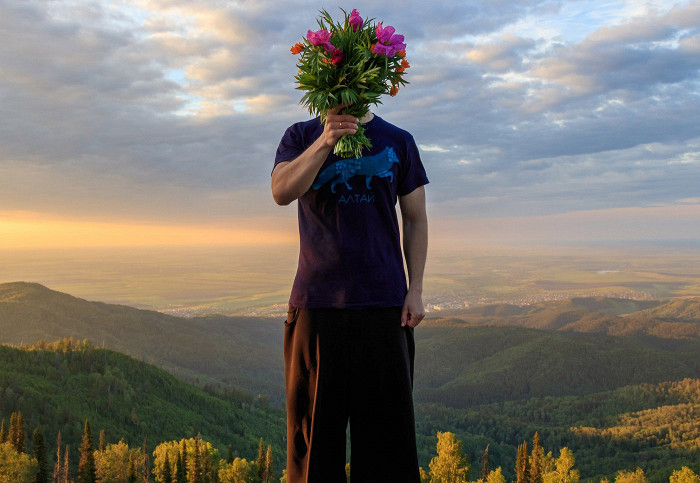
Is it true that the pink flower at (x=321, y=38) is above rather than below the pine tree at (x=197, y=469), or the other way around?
above

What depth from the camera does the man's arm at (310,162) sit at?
15.6 feet

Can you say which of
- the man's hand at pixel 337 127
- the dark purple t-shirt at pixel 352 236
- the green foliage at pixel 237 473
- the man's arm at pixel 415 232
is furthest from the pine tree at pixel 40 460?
the man's hand at pixel 337 127

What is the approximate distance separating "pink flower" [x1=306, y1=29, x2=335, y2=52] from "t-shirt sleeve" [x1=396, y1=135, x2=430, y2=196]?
1242 mm

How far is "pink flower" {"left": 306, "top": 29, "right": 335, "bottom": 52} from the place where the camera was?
4.91 m

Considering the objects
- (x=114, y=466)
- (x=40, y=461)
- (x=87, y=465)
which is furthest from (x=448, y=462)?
(x=114, y=466)

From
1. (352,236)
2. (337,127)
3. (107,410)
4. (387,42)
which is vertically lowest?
(107,410)

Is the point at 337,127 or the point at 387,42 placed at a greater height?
the point at 387,42

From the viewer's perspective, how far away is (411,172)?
5609 mm

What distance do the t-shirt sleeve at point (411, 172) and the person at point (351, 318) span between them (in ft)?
0.10

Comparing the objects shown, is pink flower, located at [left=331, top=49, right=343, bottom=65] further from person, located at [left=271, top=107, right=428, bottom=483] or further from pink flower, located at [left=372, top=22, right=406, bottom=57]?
person, located at [left=271, top=107, right=428, bottom=483]

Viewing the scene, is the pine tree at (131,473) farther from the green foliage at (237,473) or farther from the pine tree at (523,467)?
the pine tree at (523,467)

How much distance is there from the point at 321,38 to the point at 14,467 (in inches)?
2883

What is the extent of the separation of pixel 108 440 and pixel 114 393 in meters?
26.8

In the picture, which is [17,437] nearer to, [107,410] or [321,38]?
[321,38]
